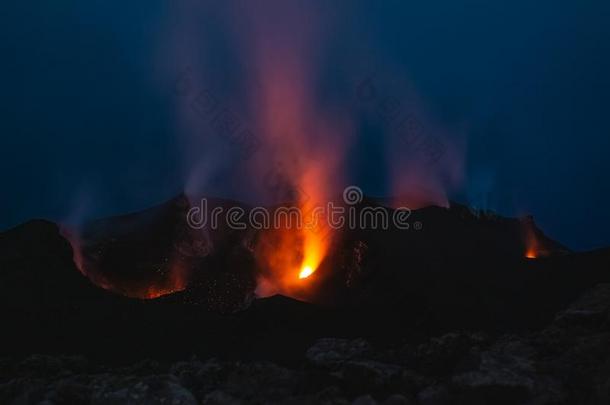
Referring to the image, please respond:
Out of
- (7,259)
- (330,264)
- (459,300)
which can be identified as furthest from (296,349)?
(7,259)

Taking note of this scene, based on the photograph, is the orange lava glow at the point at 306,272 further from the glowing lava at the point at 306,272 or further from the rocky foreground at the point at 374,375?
the rocky foreground at the point at 374,375

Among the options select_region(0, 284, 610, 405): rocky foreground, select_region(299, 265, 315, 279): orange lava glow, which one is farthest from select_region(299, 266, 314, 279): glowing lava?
select_region(0, 284, 610, 405): rocky foreground

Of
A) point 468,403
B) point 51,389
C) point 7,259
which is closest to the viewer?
point 468,403

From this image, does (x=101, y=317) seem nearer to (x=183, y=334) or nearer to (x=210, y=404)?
(x=183, y=334)

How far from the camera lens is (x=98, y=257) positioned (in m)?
21.4

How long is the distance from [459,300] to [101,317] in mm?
11962

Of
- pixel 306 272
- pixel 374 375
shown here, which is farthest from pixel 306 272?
pixel 374 375

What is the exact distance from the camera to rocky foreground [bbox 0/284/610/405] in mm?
8211

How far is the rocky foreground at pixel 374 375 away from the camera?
8211 millimetres

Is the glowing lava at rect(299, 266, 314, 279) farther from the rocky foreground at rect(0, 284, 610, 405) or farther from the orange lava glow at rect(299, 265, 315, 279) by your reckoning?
the rocky foreground at rect(0, 284, 610, 405)

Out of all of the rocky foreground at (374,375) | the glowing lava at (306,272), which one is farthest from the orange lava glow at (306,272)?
the rocky foreground at (374,375)

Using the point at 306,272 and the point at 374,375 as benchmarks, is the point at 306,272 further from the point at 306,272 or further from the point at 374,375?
the point at 374,375

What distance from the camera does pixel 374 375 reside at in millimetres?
9695

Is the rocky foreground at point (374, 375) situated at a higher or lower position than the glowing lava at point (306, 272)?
lower
